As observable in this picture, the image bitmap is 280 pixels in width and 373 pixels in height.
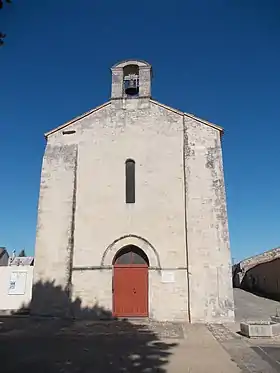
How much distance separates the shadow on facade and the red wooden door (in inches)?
23.5

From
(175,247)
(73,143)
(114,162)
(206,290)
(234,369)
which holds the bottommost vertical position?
(234,369)

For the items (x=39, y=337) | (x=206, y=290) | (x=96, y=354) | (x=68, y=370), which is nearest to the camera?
(x=68, y=370)

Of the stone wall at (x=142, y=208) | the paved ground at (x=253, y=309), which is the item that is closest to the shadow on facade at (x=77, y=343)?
the stone wall at (x=142, y=208)

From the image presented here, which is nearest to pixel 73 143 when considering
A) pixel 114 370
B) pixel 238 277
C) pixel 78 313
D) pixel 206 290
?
pixel 78 313

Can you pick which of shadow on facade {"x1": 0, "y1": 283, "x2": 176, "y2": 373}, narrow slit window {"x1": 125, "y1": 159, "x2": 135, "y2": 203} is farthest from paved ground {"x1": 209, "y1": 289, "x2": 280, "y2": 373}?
narrow slit window {"x1": 125, "y1": 159, "x2": 135, "y2": 203}

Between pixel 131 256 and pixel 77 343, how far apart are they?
6.17 m

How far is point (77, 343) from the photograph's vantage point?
8.98m

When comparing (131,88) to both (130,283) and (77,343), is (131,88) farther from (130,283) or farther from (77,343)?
(77,343)

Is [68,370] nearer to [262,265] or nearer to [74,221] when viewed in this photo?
[74,221]

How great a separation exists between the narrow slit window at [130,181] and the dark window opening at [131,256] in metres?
2.02

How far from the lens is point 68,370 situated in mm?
6340

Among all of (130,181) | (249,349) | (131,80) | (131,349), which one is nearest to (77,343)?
(131,349)

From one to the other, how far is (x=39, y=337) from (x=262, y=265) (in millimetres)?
21684

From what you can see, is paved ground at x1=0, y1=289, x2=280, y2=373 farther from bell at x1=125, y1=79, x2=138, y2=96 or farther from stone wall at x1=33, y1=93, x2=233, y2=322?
bell at x1=125, y1=79, x2=138, y2=96
